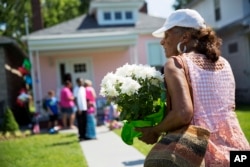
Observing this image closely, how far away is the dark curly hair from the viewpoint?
2.45 m

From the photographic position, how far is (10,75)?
22.4 meters

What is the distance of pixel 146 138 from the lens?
2545 mm

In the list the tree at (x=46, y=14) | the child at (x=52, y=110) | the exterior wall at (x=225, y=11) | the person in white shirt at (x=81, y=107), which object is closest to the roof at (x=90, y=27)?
the exterior wall at (x=225, y=11)

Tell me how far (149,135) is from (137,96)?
240 millimetres

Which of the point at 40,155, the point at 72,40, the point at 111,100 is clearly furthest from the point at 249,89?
the point at 111,100

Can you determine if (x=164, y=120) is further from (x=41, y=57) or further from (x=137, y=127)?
(x=41, y=57)

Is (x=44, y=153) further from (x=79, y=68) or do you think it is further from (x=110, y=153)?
(x=79, y=68)

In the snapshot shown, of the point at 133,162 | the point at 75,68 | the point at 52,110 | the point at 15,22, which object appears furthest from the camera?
the point at 15,22

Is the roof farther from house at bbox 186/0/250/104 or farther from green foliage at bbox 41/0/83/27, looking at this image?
green foliage at bbox 41/0/83/27

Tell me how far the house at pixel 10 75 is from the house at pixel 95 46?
1.11m

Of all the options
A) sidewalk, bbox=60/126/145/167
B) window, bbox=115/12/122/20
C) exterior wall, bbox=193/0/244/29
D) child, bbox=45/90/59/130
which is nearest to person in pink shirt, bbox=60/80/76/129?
child, bbox=45/90/59/130

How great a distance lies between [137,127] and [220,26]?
22378mm

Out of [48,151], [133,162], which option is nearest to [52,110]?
[48,151]

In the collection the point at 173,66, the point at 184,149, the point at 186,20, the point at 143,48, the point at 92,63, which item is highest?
the point at 186,20
